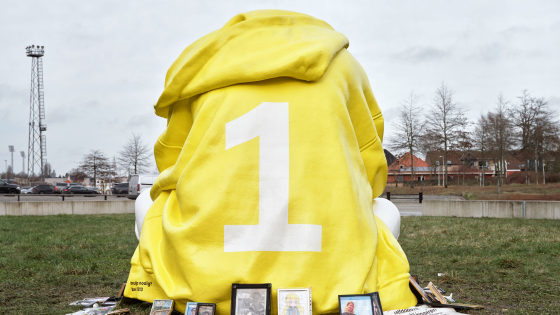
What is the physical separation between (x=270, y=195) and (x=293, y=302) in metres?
0.69

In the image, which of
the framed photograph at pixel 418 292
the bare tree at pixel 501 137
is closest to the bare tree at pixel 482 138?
the bare tree at pixel 501 137

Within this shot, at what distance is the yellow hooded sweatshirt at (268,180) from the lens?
115 inches

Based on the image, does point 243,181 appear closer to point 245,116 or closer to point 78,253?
point 245,116

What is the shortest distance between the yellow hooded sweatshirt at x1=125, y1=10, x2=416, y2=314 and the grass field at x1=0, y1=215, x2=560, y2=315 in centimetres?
106

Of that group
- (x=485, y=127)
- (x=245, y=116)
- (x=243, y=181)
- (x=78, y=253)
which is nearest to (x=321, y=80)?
(x=245, y=116)

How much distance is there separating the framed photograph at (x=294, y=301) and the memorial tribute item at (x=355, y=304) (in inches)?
8.2

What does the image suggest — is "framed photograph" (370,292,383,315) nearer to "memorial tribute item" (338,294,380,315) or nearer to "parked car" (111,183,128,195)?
"memorial tribute item" (338,294,380,315)

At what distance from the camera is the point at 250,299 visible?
281 centimetres

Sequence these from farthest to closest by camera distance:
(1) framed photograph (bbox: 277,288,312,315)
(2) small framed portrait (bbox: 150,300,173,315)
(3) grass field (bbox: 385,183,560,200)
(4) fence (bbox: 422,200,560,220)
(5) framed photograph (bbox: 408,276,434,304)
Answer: (3) grass field (bbox: 385,183,560,200), (4) fence (bbox: 422,200,560,220), (5) framed photograph (bbox: 408,276,434,304), (2) small framed portrait (bbox: 150,300,173,315), (1) framed photograph (bbox: 277,288,312,315)

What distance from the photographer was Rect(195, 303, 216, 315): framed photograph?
114 inches

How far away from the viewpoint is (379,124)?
3801mm

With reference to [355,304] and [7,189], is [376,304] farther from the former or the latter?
[7,189]

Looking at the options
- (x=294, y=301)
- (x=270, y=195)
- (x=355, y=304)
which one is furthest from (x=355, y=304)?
(x=270, y=195)

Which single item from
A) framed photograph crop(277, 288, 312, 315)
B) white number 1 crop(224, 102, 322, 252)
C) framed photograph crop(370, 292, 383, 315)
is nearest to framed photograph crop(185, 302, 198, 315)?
white number 1 crop(224, 102, 322, 252)
